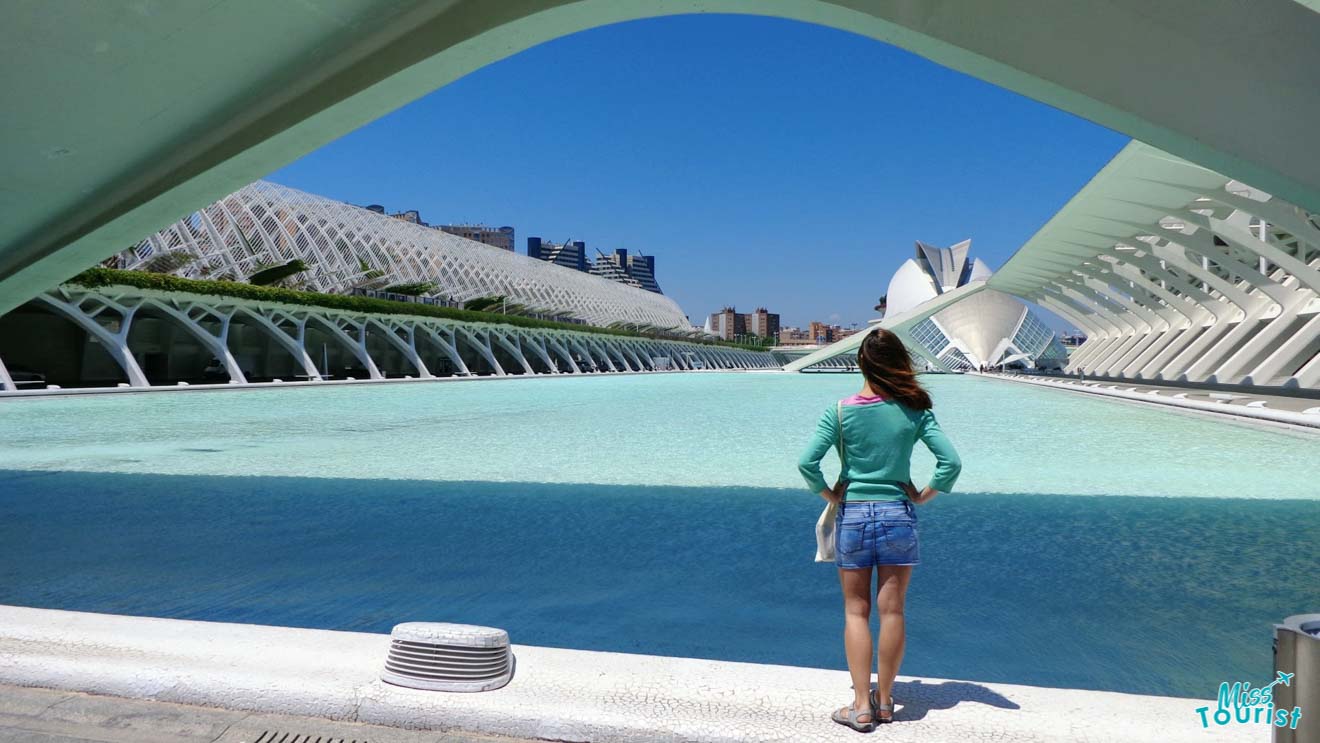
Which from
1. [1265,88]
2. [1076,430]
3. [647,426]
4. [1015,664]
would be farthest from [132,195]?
[1076,430]

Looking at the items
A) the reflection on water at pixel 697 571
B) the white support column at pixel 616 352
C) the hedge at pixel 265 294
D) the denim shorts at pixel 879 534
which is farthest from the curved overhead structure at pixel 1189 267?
the white support column at pixel 616 352

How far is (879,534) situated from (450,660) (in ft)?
3.86

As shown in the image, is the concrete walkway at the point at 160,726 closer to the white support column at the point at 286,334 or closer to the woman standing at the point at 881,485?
the woman standing at the point at 881,485

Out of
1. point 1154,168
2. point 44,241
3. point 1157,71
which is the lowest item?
point 44,241

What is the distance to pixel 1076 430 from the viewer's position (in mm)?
12977

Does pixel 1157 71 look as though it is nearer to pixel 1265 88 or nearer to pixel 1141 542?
pixel 1265 88

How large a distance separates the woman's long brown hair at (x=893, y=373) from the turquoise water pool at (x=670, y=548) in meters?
1.31

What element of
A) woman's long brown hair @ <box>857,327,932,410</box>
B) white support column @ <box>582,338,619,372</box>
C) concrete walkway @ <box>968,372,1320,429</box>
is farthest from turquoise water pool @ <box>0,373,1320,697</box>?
white support column @ <box>582,338,619,372</box>

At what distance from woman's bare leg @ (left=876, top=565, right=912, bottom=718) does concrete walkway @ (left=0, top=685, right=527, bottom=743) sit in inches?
35.8

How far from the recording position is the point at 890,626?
2150 millimetres

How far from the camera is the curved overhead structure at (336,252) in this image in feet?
98.8

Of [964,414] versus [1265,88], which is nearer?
[1265,88]

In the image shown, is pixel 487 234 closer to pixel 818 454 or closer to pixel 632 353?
pixel 632 353

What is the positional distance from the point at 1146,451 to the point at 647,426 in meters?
6.84
